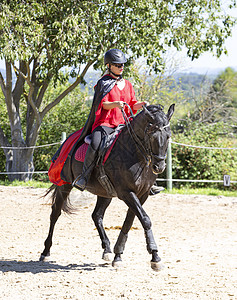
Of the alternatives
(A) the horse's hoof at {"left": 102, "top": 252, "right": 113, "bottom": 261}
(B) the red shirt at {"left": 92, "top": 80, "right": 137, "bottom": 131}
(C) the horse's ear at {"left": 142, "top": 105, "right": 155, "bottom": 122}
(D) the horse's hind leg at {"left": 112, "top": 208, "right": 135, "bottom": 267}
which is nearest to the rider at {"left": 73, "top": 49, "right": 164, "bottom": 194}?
(B) the red shirt at {"left": 92, "top": 80, "right": 137, "bottom": 131}

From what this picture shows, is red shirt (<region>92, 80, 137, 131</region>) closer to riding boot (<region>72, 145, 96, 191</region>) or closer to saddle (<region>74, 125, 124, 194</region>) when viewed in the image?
saddle (<region>74, 125, 124, 194</region>)

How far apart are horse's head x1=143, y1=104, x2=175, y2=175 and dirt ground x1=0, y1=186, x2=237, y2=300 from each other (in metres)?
1.21

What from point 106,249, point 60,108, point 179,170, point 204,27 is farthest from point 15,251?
point 60,108

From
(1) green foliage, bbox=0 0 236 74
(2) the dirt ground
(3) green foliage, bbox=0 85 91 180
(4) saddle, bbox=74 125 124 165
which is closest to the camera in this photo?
(2) the dirt ground

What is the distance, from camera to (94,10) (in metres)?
12.7

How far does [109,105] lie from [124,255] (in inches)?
87.0

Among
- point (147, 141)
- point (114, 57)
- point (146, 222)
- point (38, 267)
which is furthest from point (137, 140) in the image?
point (38, 267)

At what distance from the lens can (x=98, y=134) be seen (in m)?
5.24

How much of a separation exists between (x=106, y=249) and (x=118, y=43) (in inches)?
332

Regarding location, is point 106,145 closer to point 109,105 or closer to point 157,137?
point 109,105

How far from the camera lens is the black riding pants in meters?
5.18

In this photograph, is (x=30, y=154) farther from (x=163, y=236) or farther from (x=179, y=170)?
(x=163, y=236)

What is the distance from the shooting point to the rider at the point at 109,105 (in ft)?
17.1

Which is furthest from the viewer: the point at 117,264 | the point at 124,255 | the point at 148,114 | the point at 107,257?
the point at 124,255
